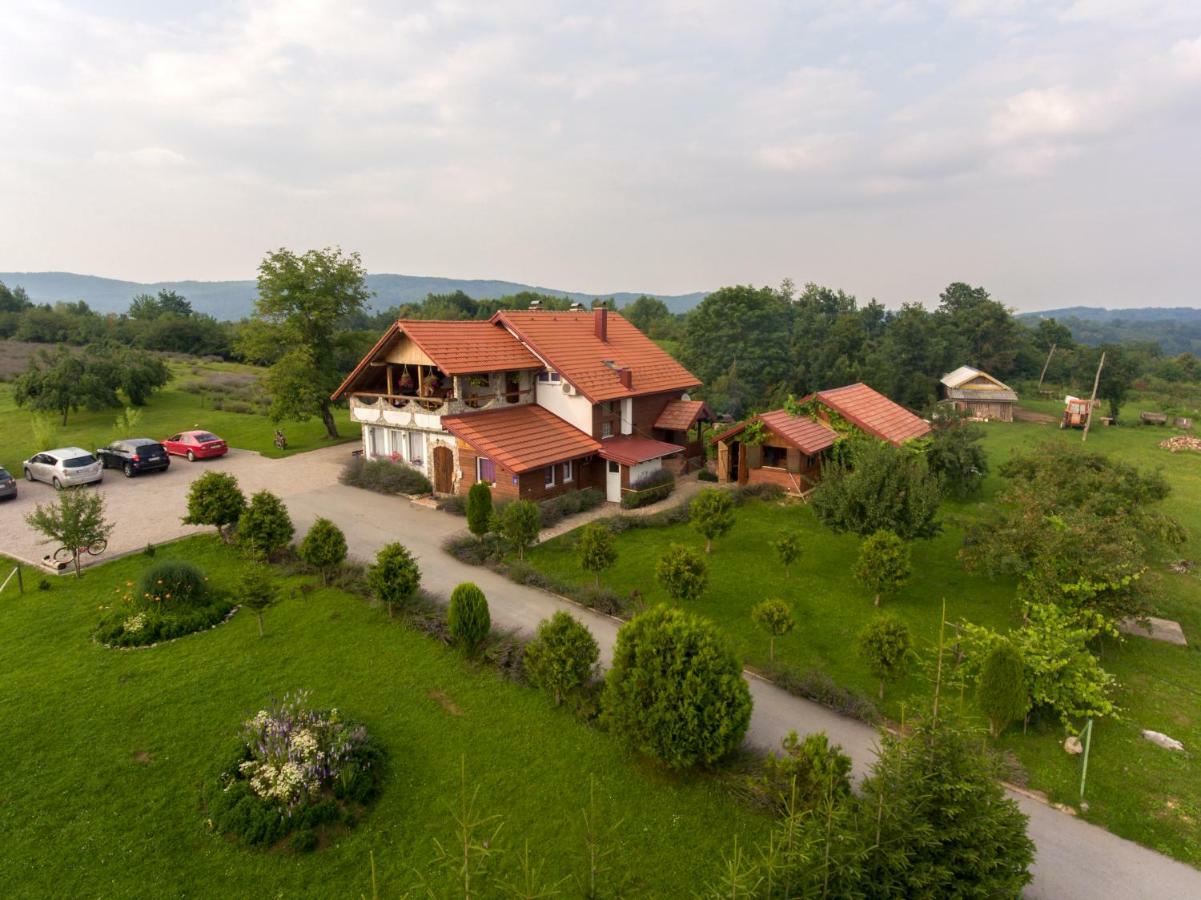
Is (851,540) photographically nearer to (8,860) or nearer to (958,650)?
(958,650)

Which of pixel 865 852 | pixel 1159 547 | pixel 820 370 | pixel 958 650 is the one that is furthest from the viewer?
pixel 820 370

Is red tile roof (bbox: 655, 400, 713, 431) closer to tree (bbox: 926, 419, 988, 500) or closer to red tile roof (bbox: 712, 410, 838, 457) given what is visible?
red tile roof (bbox: 712, 410, 838, 457)

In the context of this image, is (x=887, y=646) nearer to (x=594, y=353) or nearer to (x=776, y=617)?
(x=776, y=617)

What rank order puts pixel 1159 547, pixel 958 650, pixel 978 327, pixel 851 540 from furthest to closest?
pixel 978 327 < pixel 851 540 < pixel 1159 547 < pixel 958 650


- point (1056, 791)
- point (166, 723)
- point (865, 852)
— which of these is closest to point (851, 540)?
point (1056, 791)

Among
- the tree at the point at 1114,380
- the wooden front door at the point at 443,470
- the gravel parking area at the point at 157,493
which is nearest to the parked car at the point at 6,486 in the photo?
the gravel parking area at the point at 157,493
